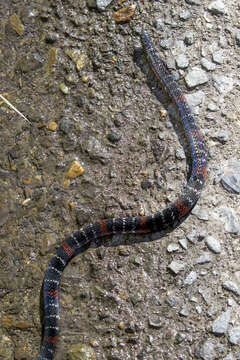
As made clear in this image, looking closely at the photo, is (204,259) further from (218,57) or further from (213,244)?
(218,57)

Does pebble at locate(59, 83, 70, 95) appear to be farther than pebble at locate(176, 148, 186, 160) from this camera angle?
Yes

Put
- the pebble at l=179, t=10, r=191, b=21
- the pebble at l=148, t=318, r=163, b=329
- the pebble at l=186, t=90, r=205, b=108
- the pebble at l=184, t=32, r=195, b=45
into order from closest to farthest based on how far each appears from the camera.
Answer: the pebble at l=148, t=318, r=163, b=329 → the pebble at l=186, t=90, r=205, b=108 → the pebble at l=184, t=32, r=195, b=45 → the pebble at l=179, t=10, r=191, b=21

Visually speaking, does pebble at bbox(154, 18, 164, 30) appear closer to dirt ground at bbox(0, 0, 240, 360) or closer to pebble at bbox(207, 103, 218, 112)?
dirt ground at bbox(0, 0, 240, 360)

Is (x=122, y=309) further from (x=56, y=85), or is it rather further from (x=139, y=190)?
(x=56, y=85)

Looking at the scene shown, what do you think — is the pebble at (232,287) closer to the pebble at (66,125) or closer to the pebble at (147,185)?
the pebble at (147,185)

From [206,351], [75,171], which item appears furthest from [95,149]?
[206,351]

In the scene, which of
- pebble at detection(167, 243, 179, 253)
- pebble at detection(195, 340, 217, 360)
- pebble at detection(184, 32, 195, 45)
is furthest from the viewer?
pebble at detection(184, 32, 195, 45)

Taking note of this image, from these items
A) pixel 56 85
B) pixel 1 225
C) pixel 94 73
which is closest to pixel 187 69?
pixel 94 73

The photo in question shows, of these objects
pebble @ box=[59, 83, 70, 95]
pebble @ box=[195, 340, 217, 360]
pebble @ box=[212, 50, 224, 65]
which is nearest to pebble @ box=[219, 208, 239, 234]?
pebble @ box=[195, 340, 217, 360]

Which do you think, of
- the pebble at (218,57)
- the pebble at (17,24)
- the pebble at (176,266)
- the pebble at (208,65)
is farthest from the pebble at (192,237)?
the pebble at (17,24)
